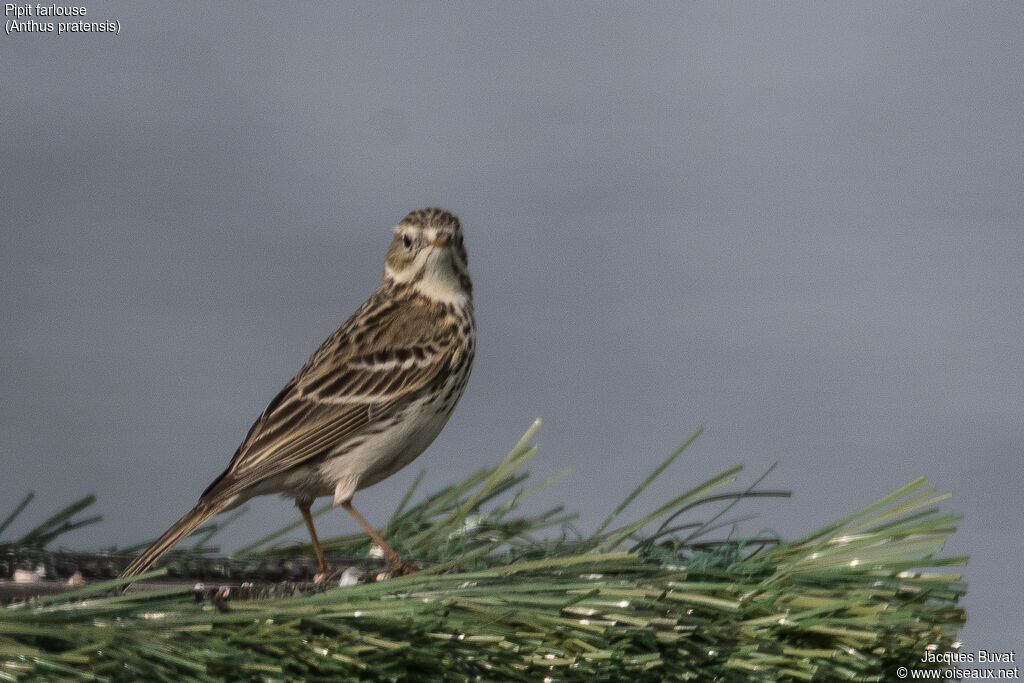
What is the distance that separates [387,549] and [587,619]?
84.8 inches

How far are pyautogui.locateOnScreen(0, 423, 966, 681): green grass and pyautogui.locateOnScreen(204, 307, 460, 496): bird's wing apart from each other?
1356 millimetres

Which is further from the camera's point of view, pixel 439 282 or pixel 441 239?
pixel 439 282

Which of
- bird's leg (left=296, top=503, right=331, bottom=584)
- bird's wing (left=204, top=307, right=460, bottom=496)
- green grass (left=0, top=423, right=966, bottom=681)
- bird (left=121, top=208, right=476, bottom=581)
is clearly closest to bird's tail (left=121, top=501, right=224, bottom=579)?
bird (left=121, top=208, right=476, bottom=581)

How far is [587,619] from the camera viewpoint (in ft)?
12.6

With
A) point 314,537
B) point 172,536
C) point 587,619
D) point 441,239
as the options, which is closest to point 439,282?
point 441,239

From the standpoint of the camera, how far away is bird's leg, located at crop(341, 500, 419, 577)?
5352 mm

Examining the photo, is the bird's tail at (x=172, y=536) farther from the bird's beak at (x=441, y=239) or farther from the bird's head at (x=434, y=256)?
the bird's beak at (x=441, y=239)

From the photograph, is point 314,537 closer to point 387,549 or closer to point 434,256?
point 387,549

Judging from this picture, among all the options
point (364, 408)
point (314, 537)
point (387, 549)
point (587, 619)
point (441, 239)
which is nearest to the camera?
point (587, 619)

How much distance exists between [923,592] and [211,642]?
254cm

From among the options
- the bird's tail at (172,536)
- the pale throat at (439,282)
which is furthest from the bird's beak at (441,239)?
the bird's tail at (172,536)

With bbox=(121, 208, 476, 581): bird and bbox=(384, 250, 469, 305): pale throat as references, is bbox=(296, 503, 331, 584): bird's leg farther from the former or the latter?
bbox=(384, 250, 469, 305): pale throat

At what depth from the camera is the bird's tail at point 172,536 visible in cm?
564

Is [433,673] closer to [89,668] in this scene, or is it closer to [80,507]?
[89,668]
